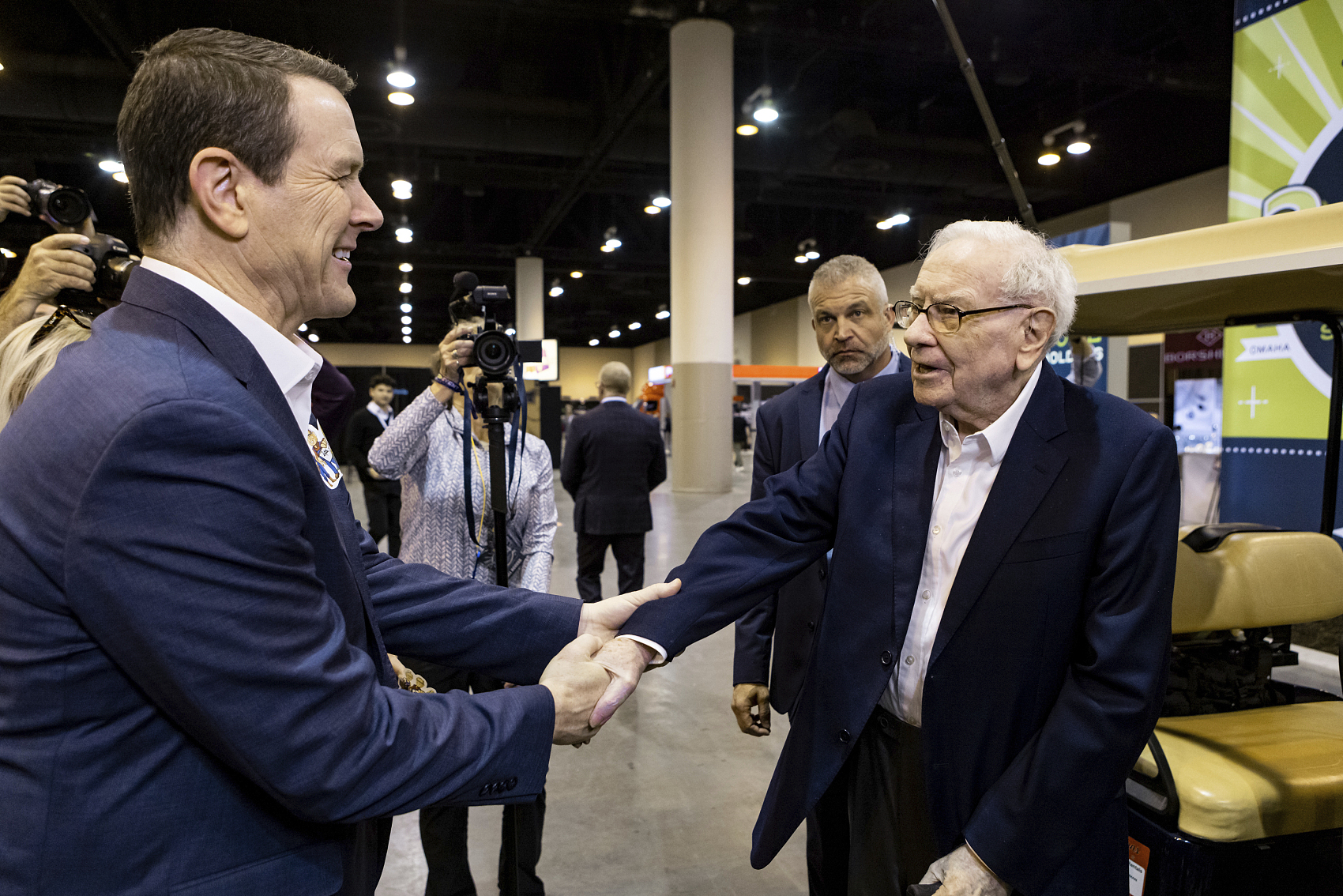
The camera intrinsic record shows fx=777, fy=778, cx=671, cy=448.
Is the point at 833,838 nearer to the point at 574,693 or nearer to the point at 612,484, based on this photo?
the point at 574,693

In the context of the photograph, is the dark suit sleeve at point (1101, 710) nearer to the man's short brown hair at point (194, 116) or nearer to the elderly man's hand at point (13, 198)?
the man's short brown hair at point (194, 116)

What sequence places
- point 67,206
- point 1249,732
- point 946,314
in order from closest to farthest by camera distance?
1. point 946,314
2. point 67,206
3. point 1249,732

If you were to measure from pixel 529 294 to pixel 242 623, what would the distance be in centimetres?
1909

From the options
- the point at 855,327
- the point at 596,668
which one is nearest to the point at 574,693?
the point at 596,668

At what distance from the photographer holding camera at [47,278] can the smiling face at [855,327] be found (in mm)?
2089

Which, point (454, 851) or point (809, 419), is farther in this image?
point (809, 419)

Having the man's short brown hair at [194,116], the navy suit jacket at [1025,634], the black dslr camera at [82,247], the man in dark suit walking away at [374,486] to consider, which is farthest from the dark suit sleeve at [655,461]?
the man's short brown hair at [194,116]

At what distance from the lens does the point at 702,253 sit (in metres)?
10.3

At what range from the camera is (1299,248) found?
5.04 ft

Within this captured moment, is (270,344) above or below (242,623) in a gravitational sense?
above

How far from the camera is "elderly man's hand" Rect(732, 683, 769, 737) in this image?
2236mm

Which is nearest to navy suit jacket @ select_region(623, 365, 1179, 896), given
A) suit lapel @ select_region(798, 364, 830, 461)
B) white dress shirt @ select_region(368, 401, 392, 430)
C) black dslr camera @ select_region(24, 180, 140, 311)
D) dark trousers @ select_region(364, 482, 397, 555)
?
suit lapel @ select_region(798, 364, 830, 461)

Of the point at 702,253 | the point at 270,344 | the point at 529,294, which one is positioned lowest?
the point at 270,344

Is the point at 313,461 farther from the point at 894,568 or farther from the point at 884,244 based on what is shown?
the point at 884,244
